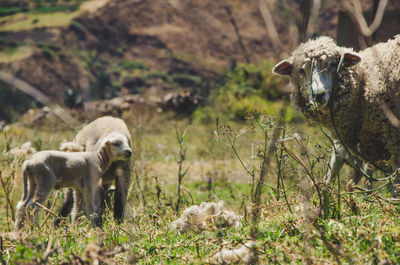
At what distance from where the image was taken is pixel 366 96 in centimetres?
354

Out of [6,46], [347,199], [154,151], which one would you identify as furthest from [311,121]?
[6,46]

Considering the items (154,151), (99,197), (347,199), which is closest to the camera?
(347,199)

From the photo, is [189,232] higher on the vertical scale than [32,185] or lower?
lower

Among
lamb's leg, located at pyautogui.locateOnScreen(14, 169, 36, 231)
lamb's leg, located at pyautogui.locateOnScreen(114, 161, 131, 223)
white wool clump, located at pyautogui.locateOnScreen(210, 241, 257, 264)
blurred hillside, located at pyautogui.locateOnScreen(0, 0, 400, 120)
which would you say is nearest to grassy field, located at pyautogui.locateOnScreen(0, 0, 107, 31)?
blurred hillside, located at pyautogui.locateOnScreen(0, 0, 400, 120)

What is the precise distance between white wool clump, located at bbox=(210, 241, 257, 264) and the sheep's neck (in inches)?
94.6

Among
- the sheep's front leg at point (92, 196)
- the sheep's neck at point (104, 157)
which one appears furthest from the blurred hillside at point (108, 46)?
the sheep's front leg at point (92, 196)

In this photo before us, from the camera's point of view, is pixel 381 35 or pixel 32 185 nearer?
pixel 32 185

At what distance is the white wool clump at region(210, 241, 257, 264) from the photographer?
91.5 inches

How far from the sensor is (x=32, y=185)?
3896 millimetres

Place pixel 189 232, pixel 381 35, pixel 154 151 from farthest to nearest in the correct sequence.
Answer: pixel 154 151, pixel 381 35, pixel 189 232

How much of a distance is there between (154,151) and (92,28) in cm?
3659

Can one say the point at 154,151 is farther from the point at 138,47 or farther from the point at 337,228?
the point at 138,47

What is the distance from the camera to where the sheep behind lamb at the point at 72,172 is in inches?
151

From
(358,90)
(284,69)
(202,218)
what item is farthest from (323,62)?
(202,218)
